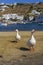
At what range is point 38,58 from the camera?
15148mm

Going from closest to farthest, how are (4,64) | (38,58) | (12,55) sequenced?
(4,64)
(38,58)
(12,55)

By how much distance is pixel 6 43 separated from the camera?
1975cm

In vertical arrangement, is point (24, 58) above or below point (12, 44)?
below

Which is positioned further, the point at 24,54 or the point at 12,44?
the point at 12,44

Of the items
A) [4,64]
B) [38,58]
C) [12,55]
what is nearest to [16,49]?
[12,55]

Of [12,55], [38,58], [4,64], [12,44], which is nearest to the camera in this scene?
[4,64]

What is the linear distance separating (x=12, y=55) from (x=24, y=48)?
1.97 metres

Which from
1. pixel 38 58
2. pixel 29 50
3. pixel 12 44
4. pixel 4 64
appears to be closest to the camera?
pixel 4 64

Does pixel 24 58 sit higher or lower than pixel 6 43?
lower

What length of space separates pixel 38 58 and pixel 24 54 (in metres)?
1.43

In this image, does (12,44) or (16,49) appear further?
(12,44)

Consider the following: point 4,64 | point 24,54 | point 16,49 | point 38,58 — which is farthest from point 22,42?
point 4,64

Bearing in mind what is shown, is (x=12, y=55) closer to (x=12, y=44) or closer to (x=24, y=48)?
(x=24, y=48)

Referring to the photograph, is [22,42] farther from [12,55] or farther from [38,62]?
[38,62]
